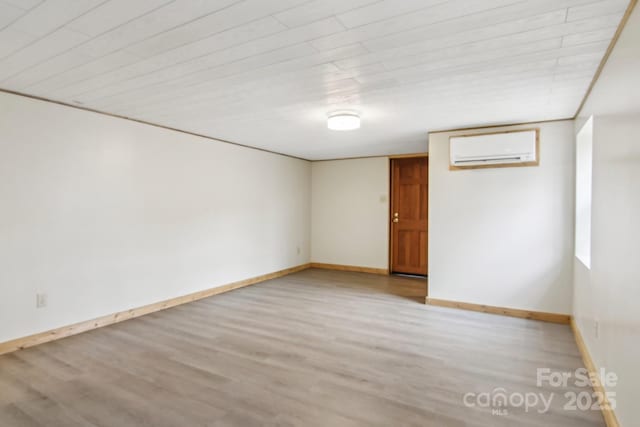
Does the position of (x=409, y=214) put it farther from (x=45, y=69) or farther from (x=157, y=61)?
(x=45, y=69)

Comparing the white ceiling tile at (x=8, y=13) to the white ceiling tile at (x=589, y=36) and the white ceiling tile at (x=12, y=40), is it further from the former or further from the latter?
the white ceiling tile at (x=589, y=36)

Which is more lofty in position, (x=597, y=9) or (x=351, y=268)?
(x=597, y=9)

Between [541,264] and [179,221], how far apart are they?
14.7 ft

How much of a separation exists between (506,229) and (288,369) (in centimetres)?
302

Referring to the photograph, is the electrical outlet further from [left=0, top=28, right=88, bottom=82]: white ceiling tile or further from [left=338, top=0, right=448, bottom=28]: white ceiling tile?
[left=338, top=0, right=448, bottom=28]: white ceiling tile

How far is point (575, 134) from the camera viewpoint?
11.9 ft

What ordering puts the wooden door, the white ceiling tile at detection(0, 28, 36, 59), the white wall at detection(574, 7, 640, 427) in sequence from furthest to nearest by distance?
Answer: the wooden door
the white ceiling tile at detection(0, 28, 36, 59)
the white wall at detection(574, 7, 640, 427)

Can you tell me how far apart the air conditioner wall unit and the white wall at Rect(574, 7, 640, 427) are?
Result: 126 centimetres

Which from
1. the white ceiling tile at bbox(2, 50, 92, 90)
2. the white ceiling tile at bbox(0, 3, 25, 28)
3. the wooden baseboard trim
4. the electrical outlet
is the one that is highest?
the white ceiling tile at bbox(2, 50, 92, 90)

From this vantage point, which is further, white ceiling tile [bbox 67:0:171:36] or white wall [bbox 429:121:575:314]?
white wall [bbox 429:121:575:314]

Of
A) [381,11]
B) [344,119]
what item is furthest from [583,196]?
[381,11]

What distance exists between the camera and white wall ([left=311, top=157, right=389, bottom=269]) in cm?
662

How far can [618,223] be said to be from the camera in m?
1.87

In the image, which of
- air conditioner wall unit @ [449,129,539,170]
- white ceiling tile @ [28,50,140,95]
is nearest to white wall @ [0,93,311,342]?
white ceiling tile @ [28,50,140,95]
